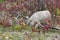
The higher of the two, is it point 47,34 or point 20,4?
point 20,4

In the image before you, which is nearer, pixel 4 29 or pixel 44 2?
pixel 4 29

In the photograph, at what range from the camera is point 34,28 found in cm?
852

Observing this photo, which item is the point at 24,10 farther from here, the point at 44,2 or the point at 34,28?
the point at 34,28

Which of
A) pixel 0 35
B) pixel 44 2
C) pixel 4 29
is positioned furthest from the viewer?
pixel 44 2

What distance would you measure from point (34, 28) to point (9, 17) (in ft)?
4.30

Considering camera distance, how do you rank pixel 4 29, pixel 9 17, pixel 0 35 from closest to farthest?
pixel 0 35 < pixel 4 29 < pixel 9 17

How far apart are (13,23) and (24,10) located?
3.92ft

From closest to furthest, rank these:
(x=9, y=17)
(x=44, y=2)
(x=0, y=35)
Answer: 1. (x=0, y=35)
2. (x=9, y=17)
3. (x=44, y=2)

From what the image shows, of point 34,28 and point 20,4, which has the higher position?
point 20,4

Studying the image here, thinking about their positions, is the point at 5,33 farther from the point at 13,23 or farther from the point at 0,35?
the point at 13,23

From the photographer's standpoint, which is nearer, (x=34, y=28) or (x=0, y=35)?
(x=0, y=35)

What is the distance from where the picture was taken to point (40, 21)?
29.7 ft

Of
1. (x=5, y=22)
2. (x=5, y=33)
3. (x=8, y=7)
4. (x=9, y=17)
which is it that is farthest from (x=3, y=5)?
(x=5, y=33)

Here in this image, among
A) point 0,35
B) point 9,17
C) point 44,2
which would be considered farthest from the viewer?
point 44,2
